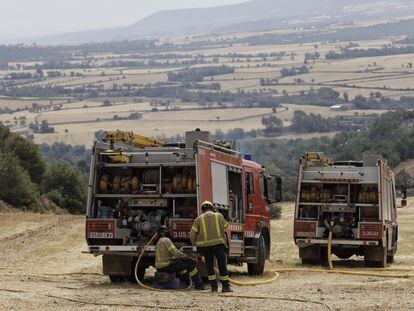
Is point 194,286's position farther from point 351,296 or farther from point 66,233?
point 66,233

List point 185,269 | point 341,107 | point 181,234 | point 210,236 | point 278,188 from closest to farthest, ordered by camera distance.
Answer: point 210,236, point 185,269, point 181,234, point 278,188, point 341,107

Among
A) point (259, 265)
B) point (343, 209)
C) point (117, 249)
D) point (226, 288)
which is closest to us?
point (226, 288)

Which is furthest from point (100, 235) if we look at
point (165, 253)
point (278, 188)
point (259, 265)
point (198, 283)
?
point (278, 188)

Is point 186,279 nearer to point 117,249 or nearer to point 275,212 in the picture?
point 117,249

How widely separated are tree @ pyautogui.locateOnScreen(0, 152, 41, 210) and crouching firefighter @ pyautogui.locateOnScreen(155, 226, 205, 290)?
37.3 meters

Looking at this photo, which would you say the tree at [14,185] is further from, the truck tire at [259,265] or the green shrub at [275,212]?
the truck tire at [259,265]

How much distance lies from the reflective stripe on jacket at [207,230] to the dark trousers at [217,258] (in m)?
0.11

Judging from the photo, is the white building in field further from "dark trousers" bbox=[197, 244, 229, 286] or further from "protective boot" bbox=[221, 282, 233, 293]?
"protective boot" bbox=[221, 282, 233, 293]

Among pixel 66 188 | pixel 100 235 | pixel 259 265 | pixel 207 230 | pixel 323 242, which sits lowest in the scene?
pixel 66 188

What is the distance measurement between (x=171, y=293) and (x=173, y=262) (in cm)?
118

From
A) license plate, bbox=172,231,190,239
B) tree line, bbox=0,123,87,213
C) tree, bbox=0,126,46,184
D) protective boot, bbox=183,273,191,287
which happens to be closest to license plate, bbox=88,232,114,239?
license plate, bbox=172,231,190,239

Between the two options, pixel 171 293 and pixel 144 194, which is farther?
pixel 144 194

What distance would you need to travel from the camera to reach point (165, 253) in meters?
22.8

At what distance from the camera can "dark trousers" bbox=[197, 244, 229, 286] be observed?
22.0 metres
